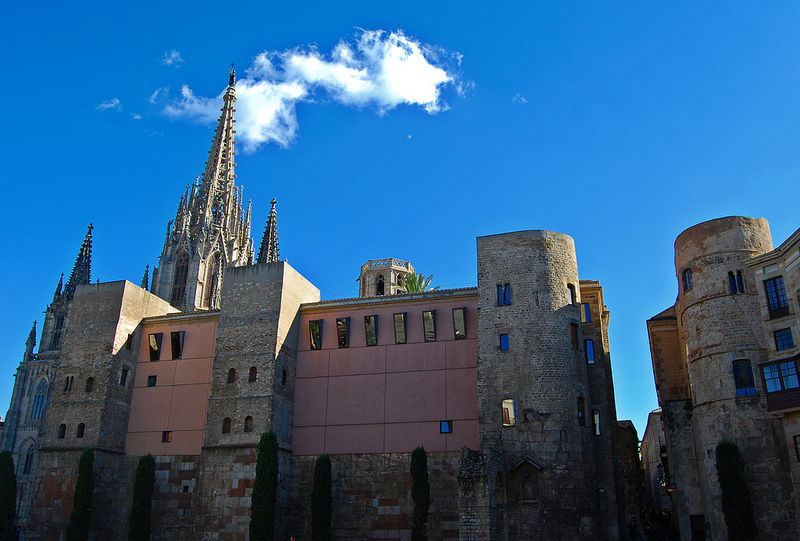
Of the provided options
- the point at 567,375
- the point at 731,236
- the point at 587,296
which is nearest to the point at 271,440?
the point at 567,375

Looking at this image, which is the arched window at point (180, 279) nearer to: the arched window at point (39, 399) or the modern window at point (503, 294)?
the arched window at point (39, 399)

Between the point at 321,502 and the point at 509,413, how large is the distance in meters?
9.64

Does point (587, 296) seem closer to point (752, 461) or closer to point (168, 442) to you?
point (752, 461)

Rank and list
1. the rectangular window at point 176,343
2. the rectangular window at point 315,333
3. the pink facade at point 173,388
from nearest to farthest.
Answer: the pink facade at point 173,388 < the rectangular window at point 315,333 < the rectangular window at point 176,343

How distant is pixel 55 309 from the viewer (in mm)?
82250

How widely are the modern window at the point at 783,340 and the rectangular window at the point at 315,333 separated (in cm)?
2188

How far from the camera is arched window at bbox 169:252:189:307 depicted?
7594 cm

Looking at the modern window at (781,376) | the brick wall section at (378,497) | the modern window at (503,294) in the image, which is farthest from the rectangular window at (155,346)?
the modern window at (781,376)

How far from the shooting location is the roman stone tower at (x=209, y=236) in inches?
2990

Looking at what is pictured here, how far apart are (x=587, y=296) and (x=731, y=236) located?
7545 mm

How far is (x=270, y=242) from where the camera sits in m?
93.8

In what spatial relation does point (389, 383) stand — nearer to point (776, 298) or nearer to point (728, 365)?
point (728, 365)

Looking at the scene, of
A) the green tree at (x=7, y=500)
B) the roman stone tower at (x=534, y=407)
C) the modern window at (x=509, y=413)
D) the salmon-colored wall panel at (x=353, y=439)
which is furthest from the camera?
the green tree at (x=7, y=500)

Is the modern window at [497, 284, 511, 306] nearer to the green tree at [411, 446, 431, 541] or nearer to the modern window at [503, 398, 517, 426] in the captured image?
the modern window at [503, 398, 517, 426]
